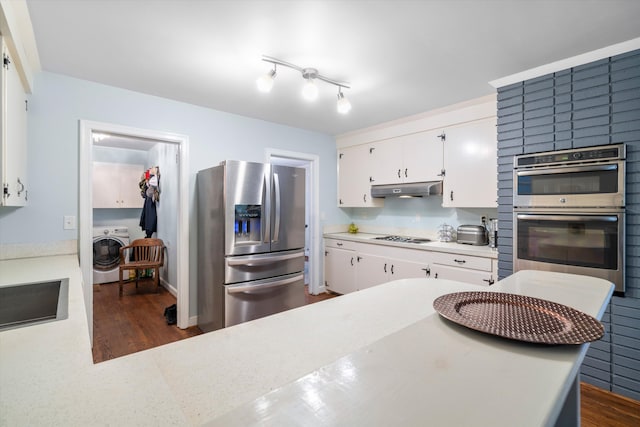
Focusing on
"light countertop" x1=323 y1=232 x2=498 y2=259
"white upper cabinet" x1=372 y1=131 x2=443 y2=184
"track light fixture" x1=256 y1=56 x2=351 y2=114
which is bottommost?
"light countertop" x1=323 y1=232 x2=498 y2=259

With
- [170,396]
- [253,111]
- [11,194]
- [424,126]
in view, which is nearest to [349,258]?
[424,126]

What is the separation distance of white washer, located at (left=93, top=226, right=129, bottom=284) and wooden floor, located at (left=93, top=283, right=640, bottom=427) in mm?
185

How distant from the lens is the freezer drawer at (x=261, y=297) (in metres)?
2.59

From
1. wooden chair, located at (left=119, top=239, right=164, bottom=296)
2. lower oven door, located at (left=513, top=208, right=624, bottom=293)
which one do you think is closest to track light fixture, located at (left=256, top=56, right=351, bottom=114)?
lower oven door, located at (left=513, top=208, right=624, bottom=293)

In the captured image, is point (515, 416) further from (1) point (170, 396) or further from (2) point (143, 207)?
(2) point (143, 207)

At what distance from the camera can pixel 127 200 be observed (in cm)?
505

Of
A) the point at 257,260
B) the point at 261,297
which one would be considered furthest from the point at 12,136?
the point at 261,297

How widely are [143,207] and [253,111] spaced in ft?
10.5

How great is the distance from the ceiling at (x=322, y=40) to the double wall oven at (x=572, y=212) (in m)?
0.74

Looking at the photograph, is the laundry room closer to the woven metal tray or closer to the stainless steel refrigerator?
the stainless steel refrigerator

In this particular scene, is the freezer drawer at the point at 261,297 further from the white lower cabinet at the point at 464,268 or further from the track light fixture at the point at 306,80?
the track light fixture at the point at 306,80

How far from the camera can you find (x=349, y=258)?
3.92m

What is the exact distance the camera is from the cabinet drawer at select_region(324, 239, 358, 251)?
3.90 m

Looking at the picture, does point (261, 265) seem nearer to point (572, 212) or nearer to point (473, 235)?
point (473, 235)
